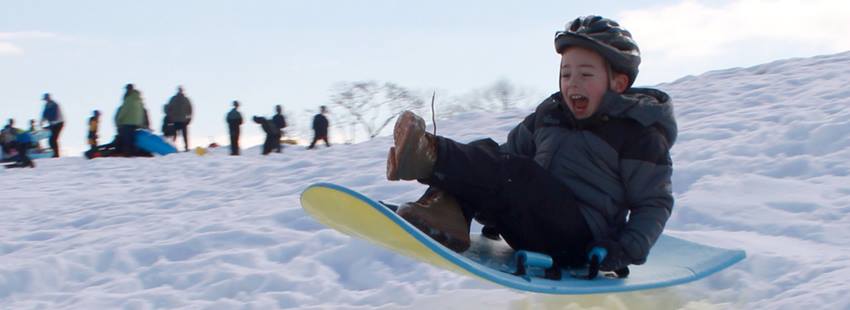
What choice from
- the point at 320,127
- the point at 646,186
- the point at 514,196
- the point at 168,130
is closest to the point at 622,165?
the point at 646,186

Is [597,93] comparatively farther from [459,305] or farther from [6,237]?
Result: [6,237]

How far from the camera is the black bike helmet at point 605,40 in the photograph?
2.98 m

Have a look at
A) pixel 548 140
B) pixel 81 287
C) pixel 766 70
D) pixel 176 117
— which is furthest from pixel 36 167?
pixel 548 140

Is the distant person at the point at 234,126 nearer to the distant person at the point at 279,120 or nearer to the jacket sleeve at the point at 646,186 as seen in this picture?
the distant person at the point at 279,120

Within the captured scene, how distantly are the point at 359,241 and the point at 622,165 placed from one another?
2078 millimetres

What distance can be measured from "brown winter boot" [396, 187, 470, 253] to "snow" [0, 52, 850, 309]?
24.6 inches

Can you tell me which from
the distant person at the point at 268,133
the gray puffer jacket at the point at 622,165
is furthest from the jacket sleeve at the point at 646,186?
the distant person at the point at 268,133

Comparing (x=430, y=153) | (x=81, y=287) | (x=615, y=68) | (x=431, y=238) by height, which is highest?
(x=615, y=68)

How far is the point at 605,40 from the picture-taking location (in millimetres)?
2998

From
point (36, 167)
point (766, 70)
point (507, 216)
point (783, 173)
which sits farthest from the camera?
point (36, 167)

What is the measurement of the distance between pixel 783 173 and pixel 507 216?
133 inches

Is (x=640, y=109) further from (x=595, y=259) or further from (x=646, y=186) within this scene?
(x=595, y=259)

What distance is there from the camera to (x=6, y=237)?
5945 millimetres

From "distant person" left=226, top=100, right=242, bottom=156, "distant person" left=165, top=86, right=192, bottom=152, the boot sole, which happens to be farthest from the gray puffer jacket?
"distant person" left=165, top=86, right=192, bottom=152
